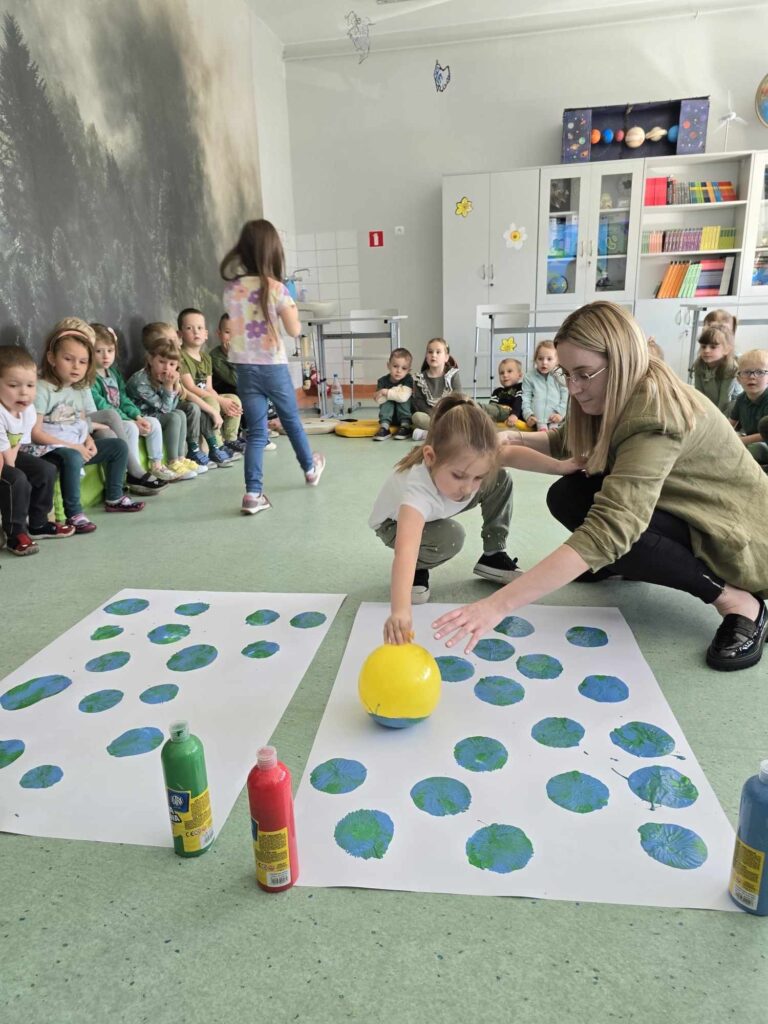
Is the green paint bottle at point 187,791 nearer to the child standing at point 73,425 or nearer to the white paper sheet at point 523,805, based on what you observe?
the white paper sheet at point 523,805

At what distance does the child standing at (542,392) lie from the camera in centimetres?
439

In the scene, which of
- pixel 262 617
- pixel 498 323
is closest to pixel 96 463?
pixel 262 617

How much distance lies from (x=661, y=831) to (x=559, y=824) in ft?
0.50

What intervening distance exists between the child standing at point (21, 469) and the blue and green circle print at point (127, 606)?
685mm

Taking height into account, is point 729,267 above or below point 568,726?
above

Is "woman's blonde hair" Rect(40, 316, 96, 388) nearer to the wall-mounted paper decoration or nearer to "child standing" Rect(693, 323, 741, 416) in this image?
"child standing" Rect(693, 323, 741, 416)

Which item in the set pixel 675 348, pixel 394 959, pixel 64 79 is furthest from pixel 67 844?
pixel 675 348

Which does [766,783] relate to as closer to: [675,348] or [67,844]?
[67,844]

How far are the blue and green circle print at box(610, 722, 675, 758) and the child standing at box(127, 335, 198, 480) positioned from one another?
2.73 meters

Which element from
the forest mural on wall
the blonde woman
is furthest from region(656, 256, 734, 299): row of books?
the blonde woman

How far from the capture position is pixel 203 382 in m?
4.05

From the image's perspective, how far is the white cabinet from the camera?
569 centimetres

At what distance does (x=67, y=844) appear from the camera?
107 cm

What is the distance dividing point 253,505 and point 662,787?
2.04 meters
